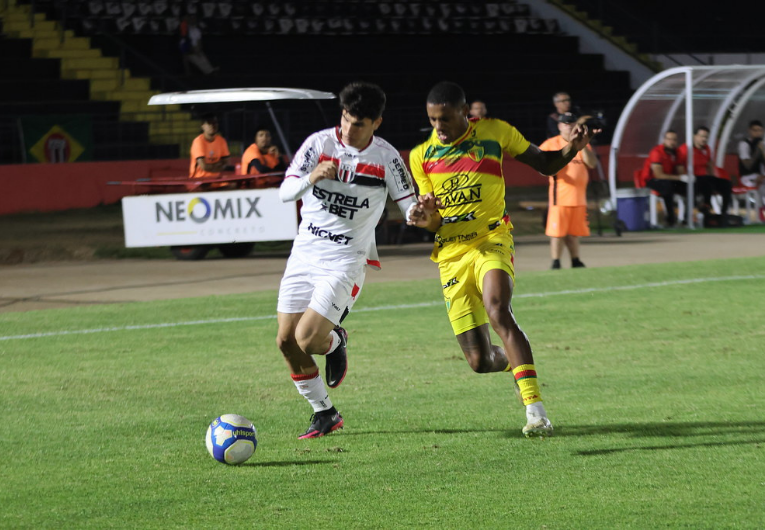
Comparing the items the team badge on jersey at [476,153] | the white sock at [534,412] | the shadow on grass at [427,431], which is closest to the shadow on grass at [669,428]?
the white sock at [534,412]

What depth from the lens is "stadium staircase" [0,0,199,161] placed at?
25.5 meters

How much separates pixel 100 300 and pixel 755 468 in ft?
30.5

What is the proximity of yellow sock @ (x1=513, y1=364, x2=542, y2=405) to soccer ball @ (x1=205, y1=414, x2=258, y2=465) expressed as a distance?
150cm

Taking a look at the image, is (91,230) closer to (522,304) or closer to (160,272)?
(160,272)

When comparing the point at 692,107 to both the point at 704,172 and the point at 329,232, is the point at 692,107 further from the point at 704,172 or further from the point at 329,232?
the point at 329,232

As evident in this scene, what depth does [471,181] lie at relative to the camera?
6.46 metres

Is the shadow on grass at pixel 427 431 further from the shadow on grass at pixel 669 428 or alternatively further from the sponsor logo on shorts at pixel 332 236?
the sponsor logo on shorts at pixel 332 236

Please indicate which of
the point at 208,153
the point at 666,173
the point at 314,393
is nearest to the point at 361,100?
the point at 314,393

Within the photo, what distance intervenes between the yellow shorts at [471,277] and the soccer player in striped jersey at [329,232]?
48 cm

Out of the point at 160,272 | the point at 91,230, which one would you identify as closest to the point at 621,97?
the point at 91,230

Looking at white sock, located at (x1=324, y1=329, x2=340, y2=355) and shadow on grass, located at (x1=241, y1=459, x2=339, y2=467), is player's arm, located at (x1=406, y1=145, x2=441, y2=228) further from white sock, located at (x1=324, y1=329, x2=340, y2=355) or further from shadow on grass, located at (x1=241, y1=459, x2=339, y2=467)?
shadow on grass, located at (x1=241, y1=459, x2=339, y2=467)

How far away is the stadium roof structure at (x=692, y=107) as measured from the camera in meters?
21.0

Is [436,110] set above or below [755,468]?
above

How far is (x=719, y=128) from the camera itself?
22.3 meters
